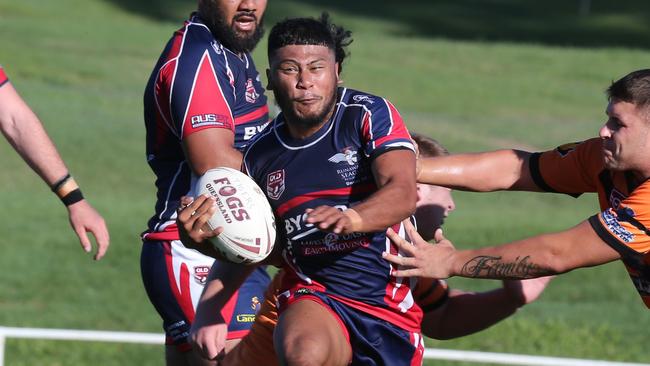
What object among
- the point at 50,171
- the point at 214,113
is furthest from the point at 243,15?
the point at 50,171

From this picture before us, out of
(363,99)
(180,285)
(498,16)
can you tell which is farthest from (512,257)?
(498,16)

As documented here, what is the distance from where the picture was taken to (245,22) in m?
6.42

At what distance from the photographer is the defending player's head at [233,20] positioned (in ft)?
20.9

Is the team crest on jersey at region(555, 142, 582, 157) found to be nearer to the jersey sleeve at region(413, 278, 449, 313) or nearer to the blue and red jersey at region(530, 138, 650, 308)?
the blue and red jersey at region(530, 138, 650, 308)

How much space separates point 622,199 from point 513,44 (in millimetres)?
36140

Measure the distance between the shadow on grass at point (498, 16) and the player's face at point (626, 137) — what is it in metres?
37.0

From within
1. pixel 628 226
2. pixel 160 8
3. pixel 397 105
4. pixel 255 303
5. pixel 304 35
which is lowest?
pixel 160 8

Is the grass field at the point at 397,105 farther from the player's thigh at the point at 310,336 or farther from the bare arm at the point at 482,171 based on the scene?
the player's thigh at the point at 310,336

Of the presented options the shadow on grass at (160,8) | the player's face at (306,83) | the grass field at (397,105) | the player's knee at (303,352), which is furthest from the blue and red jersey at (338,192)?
the shadow on grass at (160,8)

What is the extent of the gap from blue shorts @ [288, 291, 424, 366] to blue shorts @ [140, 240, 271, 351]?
81cm

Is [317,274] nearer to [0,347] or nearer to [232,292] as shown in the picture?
[232,292]

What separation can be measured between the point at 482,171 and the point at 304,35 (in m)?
1.21

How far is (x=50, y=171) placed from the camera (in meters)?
6.25

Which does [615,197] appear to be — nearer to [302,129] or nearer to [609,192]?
[609,192]
